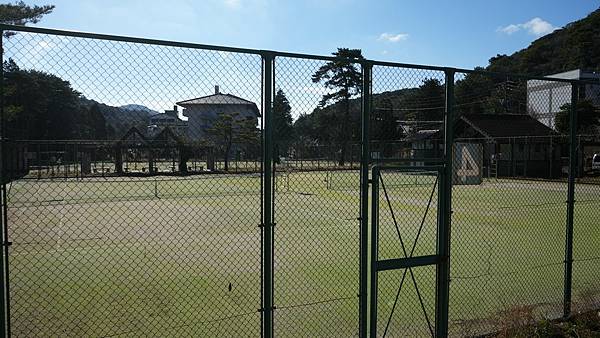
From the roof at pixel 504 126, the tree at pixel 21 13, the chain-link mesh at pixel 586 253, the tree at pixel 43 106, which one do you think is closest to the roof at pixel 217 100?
the tree at pixel 43 106

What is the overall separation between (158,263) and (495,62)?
96541mm

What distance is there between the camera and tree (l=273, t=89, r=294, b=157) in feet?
13.0

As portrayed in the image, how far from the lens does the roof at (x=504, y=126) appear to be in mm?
31844

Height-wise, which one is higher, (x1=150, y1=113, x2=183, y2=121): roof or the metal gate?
(x1=150, y1=113, x2=183, y2=121): roof

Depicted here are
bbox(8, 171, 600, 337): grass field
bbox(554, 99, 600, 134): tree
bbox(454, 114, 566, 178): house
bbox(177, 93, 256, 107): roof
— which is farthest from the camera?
bbox(554, 99, 600, 134): tree

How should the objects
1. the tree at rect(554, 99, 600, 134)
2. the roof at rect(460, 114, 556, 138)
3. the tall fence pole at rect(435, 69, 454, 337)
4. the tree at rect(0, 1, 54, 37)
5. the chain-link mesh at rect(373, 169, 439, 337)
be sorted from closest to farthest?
the tall fence pole at rect(435, 69, 454, 337) < the chain-link mesh at rect(373, 169, 439, 337) < the tree at rect(0, 1, 54, 37) < the roof at rect(460, 114, 556, 138) < the tree at rect(554, 99, 600, 134)

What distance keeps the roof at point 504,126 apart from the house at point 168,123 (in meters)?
30.4

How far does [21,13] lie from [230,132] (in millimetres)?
21973

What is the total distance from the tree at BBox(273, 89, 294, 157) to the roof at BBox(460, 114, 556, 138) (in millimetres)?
29842

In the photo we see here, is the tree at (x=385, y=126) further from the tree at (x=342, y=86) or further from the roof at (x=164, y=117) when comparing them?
the roof at (x=164, y=117)

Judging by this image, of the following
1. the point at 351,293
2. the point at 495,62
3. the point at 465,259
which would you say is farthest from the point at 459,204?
the point at 495,62

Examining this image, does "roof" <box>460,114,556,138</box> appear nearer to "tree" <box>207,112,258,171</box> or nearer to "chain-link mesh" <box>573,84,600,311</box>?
"chain-link mesh" <box>573,84,600,311</box>

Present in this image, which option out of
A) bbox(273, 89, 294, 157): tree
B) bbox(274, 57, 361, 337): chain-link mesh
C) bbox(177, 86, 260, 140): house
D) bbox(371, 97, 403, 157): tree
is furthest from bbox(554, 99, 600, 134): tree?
bbox(177, 86, 260, 140): house

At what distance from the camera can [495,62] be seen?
3610 inches
